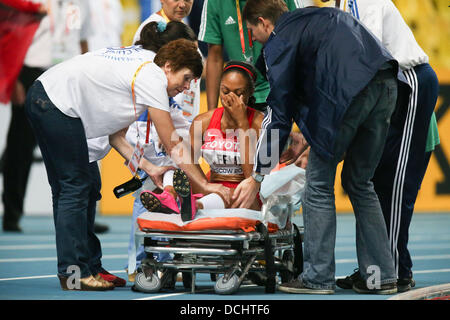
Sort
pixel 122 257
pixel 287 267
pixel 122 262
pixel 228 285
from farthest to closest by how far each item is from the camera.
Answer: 1. pixel 122 257
2. pixel 122 262
3. pixel 287 267
4. pixel 228 285

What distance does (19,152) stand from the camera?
10469 millimetres

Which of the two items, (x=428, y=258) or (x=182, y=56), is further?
(x=428, y=258)

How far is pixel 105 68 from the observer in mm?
5316

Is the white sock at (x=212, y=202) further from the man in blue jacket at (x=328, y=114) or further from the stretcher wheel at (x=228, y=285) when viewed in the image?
the stretcher wheel at (x=228, y=285)

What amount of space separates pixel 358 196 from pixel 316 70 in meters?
0.84

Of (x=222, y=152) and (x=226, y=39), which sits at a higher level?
(x=226, y=39)

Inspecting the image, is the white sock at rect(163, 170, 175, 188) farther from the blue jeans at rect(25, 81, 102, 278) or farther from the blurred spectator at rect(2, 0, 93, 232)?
the blurred spectator at rect(2, 0, 93, 232)

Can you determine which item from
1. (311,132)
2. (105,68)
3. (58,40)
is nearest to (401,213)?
(311,132)

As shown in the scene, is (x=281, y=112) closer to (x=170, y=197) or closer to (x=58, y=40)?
(x=170, y=197)

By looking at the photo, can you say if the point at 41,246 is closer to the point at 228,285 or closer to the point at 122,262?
the point at 122,262

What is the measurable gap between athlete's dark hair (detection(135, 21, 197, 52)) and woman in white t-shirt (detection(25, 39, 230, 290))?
44 centimetres

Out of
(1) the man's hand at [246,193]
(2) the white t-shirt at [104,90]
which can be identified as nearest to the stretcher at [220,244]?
(1) the man's hand at [246,193]

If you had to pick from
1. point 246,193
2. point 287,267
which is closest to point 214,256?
point 246,193

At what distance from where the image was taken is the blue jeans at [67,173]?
5.23 m
